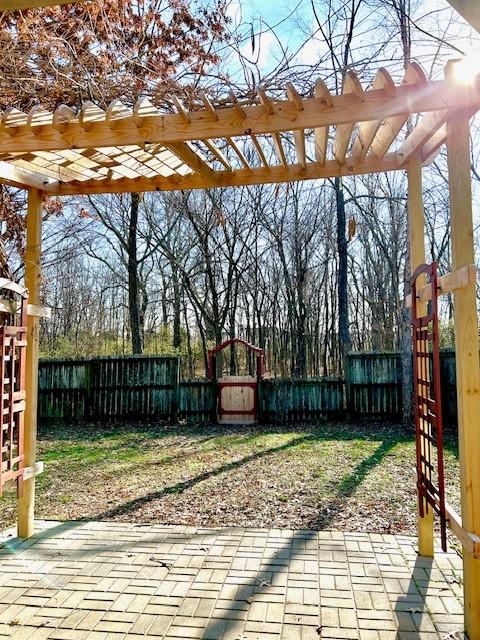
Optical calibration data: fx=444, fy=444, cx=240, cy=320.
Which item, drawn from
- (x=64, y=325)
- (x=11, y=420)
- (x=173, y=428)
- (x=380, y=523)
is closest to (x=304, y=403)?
(x=173, y=428)

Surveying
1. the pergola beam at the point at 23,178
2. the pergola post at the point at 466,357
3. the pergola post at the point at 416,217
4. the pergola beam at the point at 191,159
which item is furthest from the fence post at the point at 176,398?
the pergola post at the point at 466,357

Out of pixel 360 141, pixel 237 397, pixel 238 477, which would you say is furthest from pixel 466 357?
pixel 237 397

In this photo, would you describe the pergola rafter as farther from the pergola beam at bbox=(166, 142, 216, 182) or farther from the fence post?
the fence post

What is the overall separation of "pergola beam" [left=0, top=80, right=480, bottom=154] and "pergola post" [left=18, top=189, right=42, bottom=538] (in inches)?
36.5

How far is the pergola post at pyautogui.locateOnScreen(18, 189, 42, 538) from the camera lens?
9.79 feet

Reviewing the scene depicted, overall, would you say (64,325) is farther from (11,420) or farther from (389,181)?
(11,420)

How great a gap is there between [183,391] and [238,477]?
343 centimetres

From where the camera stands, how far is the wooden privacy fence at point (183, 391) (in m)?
7.63

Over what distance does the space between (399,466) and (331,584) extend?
2.96 metres

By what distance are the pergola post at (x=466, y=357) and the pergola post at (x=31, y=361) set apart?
8.52 feet

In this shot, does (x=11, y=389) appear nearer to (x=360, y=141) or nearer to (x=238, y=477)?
(x=360, y=141)

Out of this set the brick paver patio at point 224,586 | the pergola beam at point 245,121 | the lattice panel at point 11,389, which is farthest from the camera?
the lattice panel at point 11,389

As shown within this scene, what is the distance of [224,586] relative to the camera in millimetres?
2332

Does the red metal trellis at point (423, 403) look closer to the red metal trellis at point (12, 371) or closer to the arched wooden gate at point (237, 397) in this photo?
the red metal trellis at point (12, 371)
